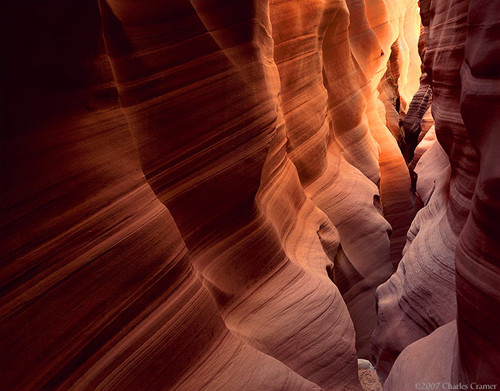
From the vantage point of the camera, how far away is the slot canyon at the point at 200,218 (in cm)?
181

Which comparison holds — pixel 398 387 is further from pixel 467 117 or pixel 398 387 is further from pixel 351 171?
pixel 351 171

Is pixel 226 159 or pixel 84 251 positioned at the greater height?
pixel 84 251

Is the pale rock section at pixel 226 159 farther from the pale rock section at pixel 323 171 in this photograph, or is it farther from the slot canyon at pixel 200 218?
the pale rock section at pixel 323 171

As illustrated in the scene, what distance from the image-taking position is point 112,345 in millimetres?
2039

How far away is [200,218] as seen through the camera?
3035 mm

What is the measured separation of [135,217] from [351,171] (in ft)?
15.9

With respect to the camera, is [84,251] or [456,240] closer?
[84,251]

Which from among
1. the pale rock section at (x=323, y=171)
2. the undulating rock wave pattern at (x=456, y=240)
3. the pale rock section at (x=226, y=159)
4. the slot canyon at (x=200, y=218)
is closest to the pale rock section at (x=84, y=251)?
the slot canyon at (x=200, y=218)

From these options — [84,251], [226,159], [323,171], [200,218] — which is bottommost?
[323,171]

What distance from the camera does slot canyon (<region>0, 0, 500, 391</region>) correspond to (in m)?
1.81

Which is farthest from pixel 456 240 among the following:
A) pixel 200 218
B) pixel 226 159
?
pixel 200 218

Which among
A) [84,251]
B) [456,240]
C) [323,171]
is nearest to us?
[84,251]

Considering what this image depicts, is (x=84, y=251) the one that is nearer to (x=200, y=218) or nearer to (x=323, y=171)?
(x=200, y=218)

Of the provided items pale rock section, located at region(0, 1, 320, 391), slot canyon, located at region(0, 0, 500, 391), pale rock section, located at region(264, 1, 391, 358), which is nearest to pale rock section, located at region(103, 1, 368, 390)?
slot canyon, located at region(0, 0, 500, 391)
